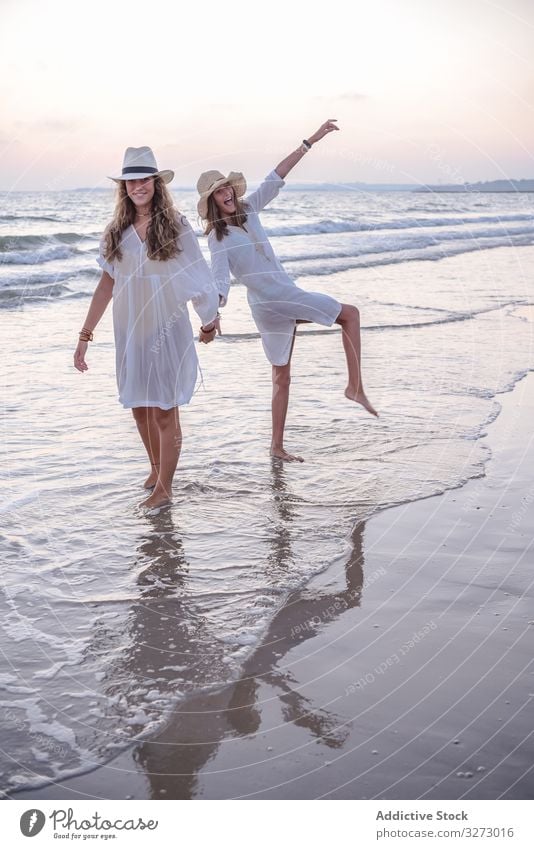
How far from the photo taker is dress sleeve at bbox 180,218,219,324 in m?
5.26

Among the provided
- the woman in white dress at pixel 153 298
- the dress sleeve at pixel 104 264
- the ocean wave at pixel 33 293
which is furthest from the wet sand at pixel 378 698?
the ocean wave at pixel 33 293

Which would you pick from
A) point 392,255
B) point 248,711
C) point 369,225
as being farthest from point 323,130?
point 369,225

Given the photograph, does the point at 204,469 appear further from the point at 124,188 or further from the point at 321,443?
the point at 124,188

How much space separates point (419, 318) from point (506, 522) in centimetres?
820

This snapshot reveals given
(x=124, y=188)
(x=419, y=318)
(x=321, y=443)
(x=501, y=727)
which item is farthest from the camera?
(x=419, y=318)

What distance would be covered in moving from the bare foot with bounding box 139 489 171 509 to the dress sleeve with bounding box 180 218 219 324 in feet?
3.75

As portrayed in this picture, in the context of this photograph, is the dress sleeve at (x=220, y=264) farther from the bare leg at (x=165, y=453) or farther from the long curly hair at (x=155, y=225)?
the bare leg at (x=165, y=453)

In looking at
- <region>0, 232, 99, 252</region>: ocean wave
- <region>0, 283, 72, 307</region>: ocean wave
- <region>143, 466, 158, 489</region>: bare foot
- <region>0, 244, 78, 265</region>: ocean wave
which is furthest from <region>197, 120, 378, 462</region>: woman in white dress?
<region>0, 232, 99, 252</region>: ocean wave

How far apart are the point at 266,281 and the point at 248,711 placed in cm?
365

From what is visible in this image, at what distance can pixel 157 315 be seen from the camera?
5.40 meters

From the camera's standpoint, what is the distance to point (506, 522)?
5.30 m

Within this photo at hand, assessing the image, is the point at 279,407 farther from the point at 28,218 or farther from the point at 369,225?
the point at 28,218

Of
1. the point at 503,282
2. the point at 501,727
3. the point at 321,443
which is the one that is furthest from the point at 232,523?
the point at 503,282

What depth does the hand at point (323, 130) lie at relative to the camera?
633 cm
